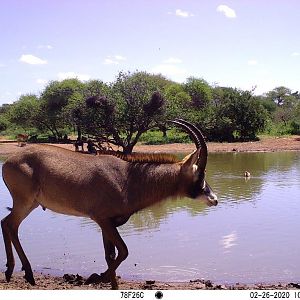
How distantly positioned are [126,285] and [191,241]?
10.6ft

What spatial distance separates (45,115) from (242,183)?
35.8 metres

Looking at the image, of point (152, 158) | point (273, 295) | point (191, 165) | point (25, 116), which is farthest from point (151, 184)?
point (25, 116)

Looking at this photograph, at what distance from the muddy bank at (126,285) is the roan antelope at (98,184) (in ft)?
0.60

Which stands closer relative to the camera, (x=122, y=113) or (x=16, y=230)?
(x=16, y=230)

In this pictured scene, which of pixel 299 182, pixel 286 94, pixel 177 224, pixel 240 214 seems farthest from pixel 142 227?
pixel 286 94

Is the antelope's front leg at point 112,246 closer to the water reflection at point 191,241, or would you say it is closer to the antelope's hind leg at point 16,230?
the water reflection at point 191,241

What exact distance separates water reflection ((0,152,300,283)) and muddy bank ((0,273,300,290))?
51cm

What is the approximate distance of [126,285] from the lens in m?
7.08

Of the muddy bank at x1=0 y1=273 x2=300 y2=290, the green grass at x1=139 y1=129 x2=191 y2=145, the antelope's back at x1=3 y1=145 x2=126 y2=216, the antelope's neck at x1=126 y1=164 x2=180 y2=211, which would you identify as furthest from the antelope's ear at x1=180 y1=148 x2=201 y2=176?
the green grass at x1=139 y1=129 x2=191 y2=145

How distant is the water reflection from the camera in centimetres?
827

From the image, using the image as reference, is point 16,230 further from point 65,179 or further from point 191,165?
point 191,165

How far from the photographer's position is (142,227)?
38.2 ft

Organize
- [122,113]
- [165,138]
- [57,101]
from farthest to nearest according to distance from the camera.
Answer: [57,101] < [165,138] < [122,113]

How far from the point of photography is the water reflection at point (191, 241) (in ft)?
27.1
